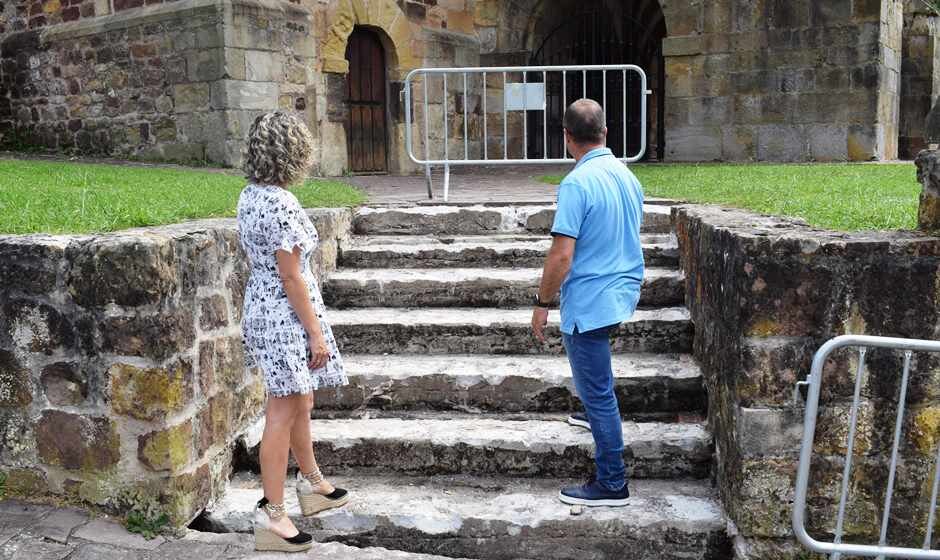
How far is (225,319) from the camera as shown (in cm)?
387

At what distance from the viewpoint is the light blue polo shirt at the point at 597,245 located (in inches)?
133

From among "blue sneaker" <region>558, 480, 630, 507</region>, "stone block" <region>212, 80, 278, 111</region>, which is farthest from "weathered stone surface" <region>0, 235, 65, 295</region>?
"stone block" <region>212, 80, 278, 111</region>

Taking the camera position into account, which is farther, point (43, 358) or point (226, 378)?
point (226, 378)

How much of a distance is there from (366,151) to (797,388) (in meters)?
10.3

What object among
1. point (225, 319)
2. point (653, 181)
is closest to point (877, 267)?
point (225, 319)

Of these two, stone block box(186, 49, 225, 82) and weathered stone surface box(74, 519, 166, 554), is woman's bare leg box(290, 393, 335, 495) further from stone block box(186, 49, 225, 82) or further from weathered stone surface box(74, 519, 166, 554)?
stone block box(186, 49, 225, 82)

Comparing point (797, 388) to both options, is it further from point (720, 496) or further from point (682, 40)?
point (682, 40)

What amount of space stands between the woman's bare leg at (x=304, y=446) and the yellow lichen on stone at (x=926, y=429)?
226 centimetres

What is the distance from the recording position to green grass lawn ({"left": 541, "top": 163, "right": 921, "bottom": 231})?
4250mm

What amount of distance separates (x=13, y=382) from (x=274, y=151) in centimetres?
146

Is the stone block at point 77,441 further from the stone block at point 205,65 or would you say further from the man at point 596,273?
the stone block at point 205,65

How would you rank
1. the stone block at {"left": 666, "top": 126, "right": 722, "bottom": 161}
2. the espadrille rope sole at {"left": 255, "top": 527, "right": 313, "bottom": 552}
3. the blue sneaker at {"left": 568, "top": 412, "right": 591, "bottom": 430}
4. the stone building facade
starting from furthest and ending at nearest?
the stone block at {"left": 666, "top": 126, "right": 722, "bottom": 161} → the stone building facade → the blue sneaker at {"left": 568, "top": 412, "right": 591, "bottom": 430} → the espadrille rope sole at {"left": 255, "top": 527, "right": 313, "bottom": 552}

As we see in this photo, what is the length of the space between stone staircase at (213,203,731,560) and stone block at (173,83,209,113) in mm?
6144

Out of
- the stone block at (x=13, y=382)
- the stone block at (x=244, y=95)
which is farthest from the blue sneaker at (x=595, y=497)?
the stone block at (x=244, y=95)
